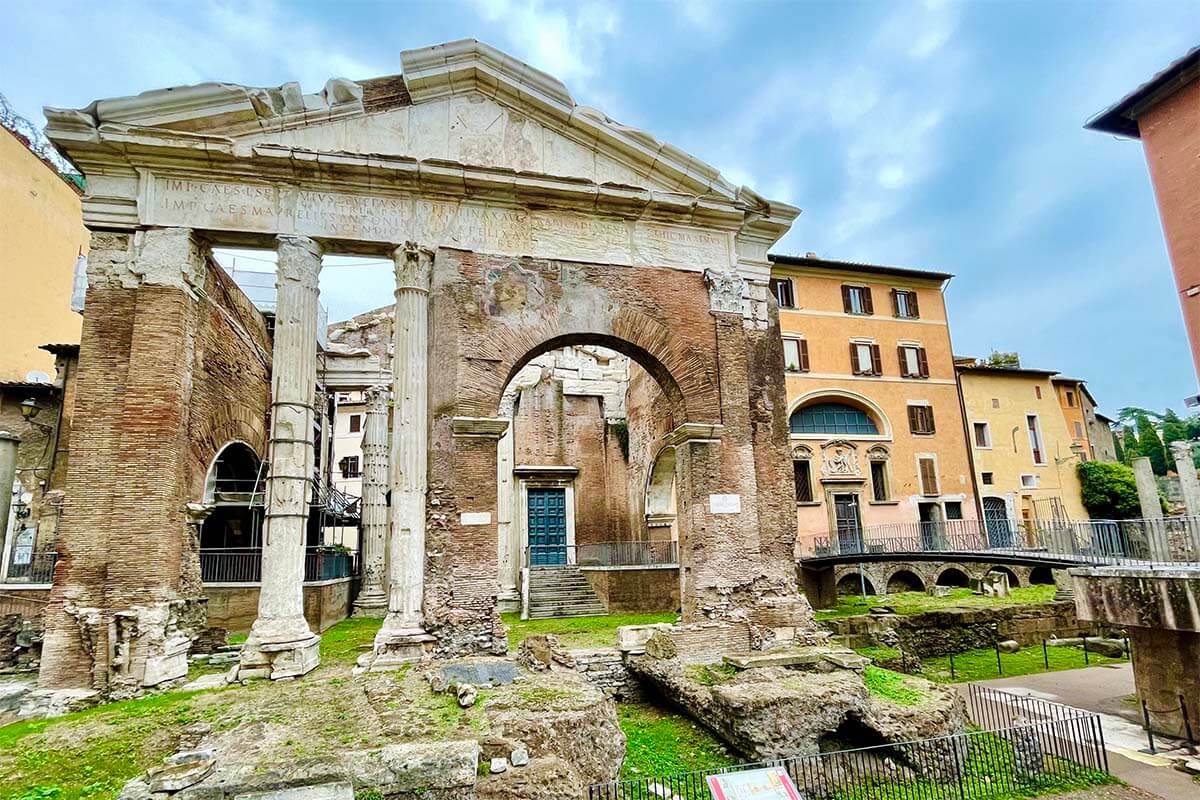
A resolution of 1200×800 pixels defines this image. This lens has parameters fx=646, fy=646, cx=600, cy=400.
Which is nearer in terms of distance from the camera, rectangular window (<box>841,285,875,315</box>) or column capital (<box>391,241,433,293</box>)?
column capital (<box>391,241,433,293</box>)

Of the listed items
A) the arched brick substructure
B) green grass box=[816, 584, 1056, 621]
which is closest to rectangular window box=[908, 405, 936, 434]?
green grass box=[816, 584, 1056, 621]

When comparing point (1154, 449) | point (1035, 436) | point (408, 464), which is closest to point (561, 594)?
point (408, 464)

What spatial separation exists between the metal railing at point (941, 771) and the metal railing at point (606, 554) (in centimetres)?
905

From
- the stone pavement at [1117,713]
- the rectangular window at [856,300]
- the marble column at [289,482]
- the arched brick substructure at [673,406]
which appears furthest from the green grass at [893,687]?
the rectangular window at [856,300]

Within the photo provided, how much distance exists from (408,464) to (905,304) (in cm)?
2315

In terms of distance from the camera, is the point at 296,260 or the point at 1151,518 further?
the point at 1151,518

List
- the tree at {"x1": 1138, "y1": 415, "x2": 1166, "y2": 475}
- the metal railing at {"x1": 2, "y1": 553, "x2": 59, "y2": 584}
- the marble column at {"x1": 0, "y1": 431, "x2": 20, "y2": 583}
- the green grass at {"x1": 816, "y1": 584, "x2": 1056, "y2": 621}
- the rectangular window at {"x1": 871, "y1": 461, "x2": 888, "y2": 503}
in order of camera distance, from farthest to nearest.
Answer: the tree at {"x1": 1138, "y1": 415, "x2": 1166, "y2": 475} < the rectangular window at {"x1": 871, "y1": 461, "x2": 888, "y2": 503} < the green grass at {"x1": 816, "y1": 584, "x2": 1056, "y2": 621} < the metal railing at {"x1": 2, "y1": 553, "x2": 59, "y2": 584} < the marble column at {"x1": 0, "y1": 431, "x2": 20, "y2": 583}

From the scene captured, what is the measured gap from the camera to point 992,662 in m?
13.5

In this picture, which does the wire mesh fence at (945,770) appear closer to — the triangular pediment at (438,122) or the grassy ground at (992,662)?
the grassy ground at (992,662)

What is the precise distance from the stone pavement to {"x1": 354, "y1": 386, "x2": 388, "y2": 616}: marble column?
13017 mm

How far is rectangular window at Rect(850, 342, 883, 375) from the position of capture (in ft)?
81.8

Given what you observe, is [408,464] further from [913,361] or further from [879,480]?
[913,361]

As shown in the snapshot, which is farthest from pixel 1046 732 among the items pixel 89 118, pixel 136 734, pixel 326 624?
pixel 89 118

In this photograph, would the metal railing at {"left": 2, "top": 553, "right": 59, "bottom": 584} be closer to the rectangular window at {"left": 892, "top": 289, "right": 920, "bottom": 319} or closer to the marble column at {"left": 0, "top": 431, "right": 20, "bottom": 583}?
the marble column at {"left": 0, "top": 431, "right": 20, "bottom": 583}
